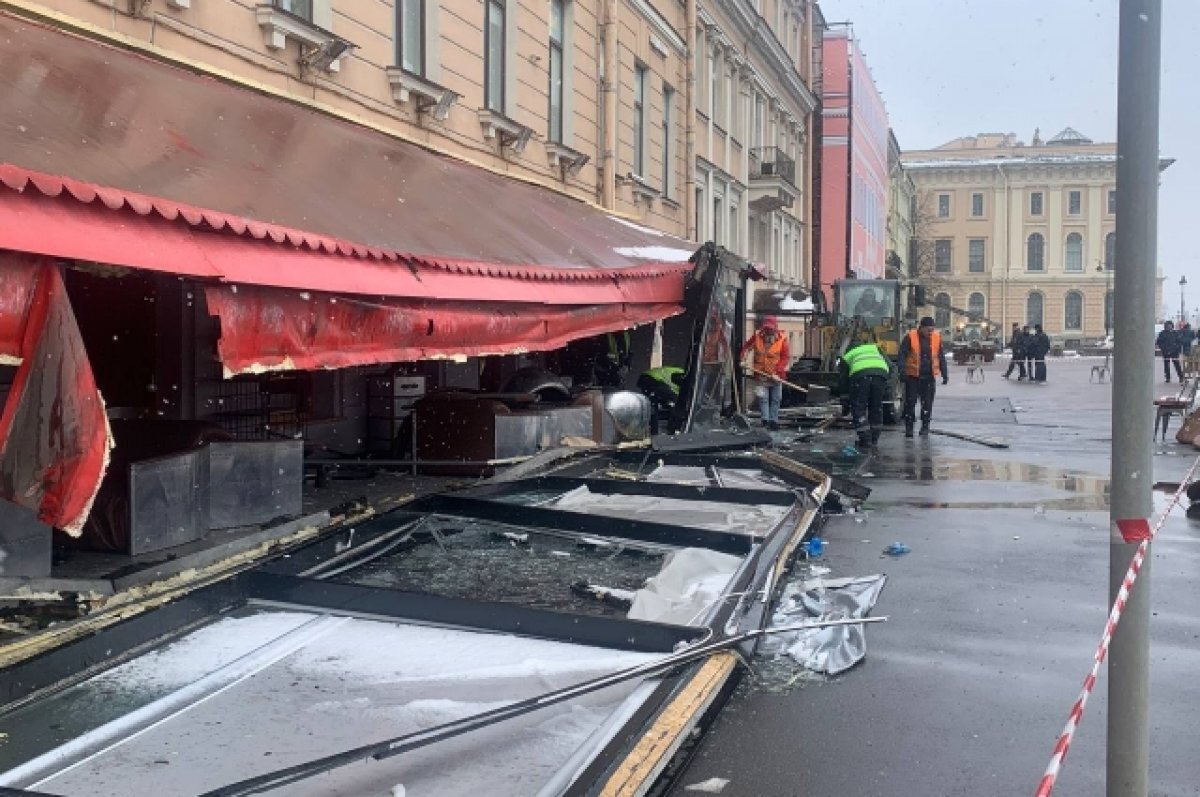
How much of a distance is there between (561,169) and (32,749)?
11431 mm

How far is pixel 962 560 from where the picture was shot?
7.09 meters

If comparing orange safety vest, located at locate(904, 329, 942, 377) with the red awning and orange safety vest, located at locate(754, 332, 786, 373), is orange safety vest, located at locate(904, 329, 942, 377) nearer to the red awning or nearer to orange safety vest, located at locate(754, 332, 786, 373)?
orange safety vest, located at locate(754, 332, 786, 373)

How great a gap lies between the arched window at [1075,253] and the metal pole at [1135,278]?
75.6m

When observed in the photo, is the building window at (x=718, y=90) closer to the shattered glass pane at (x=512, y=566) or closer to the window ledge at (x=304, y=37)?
the window ledge at (x=304, y=37)

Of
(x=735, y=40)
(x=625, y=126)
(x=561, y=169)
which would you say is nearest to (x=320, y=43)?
(x=561, y=169)

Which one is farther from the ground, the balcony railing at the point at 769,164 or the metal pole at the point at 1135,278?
the balcony railing at the point at 769,164

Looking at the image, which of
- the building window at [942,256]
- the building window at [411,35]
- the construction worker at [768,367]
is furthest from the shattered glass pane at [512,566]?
the building window at [942,256]

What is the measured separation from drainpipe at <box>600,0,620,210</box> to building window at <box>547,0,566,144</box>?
1.04 m

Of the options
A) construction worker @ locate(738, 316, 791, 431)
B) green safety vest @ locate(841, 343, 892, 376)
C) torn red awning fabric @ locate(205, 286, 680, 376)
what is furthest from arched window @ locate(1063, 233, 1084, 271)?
torn red awning fabric @ locate(205, 286, 680, 376)

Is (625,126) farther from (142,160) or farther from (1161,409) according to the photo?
(142,160)

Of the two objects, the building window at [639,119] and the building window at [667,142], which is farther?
the building window at [667,142]

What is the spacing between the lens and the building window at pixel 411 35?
10367 millimetres

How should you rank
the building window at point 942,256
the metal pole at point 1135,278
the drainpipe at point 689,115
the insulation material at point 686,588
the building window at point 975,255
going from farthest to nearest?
the building window at point 942,256
the building window at point 975,255
the drainpipe at point 689,115
the insulation material at point 686,588
the metal pole at point 1135,278

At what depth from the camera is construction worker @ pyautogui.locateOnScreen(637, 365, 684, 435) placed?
13.1 m
